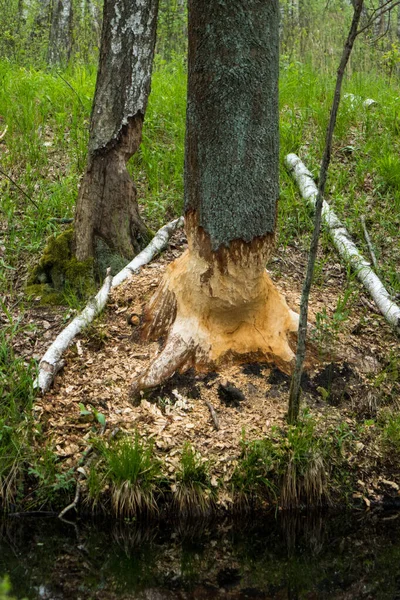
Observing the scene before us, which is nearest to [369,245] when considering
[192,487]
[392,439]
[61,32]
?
[392,439]

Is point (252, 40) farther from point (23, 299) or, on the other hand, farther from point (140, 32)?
point (23, 299)

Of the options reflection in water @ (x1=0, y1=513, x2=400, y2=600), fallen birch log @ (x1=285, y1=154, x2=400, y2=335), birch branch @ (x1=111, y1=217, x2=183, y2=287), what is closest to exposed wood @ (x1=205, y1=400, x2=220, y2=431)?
reflection in water @ (x1=0, y1=513, x2=400, y2=600)

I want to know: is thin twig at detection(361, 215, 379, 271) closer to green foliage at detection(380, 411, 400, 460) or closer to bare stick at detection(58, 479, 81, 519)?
green foliage at detection(380, 411, 400, 460)

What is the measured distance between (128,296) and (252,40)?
7.50ft

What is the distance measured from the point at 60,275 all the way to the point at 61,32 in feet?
22.1

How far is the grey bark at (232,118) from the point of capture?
4379 millimetres

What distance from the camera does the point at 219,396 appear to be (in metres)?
4.84

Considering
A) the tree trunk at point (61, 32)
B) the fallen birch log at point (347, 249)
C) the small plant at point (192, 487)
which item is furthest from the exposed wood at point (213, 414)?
the tree trunk at point (61, 32)

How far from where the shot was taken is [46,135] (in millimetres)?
7875

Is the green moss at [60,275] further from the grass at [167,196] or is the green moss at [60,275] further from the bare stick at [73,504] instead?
the bare stick at [73,504]

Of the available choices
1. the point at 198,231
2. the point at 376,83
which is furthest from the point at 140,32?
the point at 376,83

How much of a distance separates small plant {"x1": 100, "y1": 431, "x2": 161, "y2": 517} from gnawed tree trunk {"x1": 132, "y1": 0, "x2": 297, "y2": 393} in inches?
28.2

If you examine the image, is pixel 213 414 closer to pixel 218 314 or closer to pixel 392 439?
Answer: pixel 218 314

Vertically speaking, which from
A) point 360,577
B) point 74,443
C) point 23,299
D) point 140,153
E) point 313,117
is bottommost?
point 360,577
